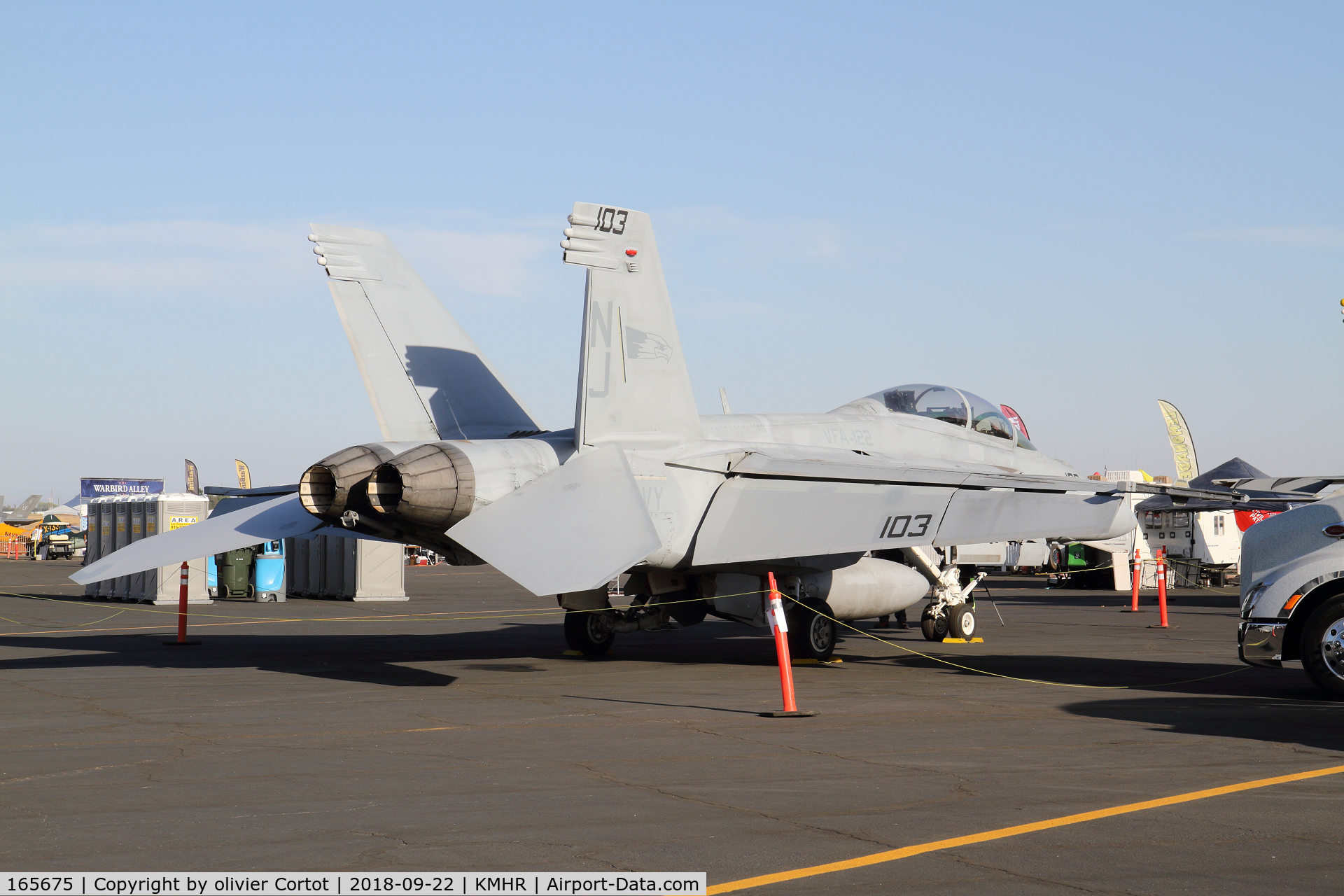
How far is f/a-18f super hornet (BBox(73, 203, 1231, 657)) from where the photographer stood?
12750 mm

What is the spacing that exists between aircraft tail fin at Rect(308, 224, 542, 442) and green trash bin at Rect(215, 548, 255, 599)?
18189mm

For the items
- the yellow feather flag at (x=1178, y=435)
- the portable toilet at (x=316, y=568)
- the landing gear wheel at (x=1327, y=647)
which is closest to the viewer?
the landing gear wheel at (x=1327, y=647)

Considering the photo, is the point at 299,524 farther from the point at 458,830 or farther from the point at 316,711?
the point at 458,830

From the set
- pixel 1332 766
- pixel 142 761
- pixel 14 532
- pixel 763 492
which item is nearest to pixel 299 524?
pixel 763 492

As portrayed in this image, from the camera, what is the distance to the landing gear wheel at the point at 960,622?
19.0 metres

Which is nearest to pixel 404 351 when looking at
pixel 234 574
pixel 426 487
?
pixel 426 487

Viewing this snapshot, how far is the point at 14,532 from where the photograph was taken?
83.4 m

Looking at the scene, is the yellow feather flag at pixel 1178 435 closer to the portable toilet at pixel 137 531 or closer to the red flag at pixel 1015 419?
the red flag at pixel 1015 419

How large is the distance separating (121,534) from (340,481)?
2273 centimetres

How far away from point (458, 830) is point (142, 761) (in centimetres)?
335

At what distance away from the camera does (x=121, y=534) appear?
32.6m

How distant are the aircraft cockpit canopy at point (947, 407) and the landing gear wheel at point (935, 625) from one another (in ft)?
9.28

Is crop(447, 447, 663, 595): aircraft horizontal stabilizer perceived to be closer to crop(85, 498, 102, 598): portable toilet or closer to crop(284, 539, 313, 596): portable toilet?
crop(284, 539, 313, 596): portable toilet

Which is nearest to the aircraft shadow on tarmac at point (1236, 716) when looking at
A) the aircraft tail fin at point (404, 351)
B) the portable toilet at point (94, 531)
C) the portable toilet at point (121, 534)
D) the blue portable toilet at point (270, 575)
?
the aircraft tail fin at point (404, 351)
